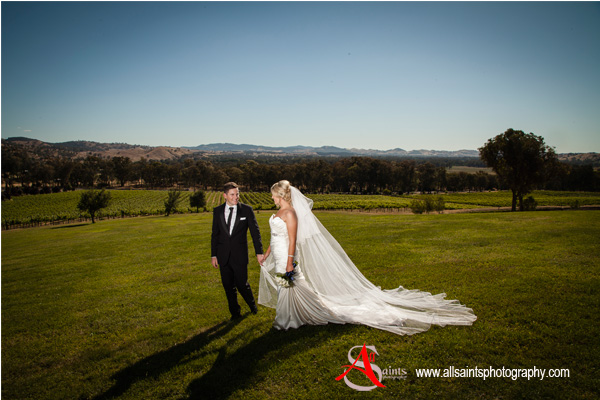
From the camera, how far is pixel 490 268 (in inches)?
342

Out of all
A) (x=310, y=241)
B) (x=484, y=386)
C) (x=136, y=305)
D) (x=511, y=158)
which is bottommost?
(x=136, y=305)

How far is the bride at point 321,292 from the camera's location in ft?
19.1

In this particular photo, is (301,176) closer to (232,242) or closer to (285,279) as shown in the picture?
(232,242)

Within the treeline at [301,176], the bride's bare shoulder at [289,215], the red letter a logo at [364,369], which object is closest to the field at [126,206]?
the treeline at [301,176]

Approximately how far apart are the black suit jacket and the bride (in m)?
0.52

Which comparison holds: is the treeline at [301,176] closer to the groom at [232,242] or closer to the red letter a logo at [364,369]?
the groom at [232,242]

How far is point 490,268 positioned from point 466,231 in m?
6.99

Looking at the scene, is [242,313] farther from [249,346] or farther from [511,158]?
[511,158]

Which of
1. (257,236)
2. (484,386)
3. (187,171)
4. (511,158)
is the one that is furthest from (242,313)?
(187,171)

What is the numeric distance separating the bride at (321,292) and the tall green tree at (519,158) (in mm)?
41265

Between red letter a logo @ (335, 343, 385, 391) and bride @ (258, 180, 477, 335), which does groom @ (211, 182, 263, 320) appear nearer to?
bride @ (258, 180, 477, 335)

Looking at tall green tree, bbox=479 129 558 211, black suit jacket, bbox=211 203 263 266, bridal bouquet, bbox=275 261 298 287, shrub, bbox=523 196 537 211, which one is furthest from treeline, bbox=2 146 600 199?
bridal bouquet, bbox=275 261 298 287

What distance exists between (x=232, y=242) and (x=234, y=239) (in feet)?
0.27

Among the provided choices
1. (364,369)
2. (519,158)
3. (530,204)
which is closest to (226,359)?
(364,369)
